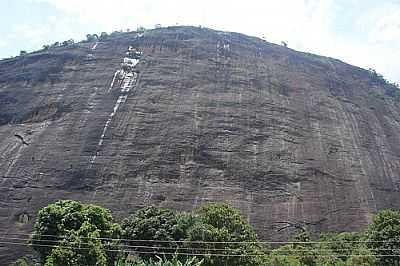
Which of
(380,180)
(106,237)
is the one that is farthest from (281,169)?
(106,237)

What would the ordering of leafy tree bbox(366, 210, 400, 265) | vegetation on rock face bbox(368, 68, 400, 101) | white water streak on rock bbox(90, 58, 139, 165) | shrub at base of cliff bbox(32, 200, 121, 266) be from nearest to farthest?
shrub at base of cliff bbox(32, 200, 121, 266) < leafy tree bbox(366, 210, 400, 265) < white water streak on rock bbox(90, 58, 139, 165) < vegetation on rock face bbox(368, 68, 400, 101)

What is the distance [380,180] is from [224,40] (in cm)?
2597

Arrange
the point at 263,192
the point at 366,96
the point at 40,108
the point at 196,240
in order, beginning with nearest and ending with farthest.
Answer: the point at 196,240 < the point at 263,192 < the point at 40,108 < the point at 366,96

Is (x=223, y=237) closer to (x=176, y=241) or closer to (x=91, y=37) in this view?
(x=176, y=241)

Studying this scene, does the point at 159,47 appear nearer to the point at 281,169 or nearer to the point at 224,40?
the point at 224,40

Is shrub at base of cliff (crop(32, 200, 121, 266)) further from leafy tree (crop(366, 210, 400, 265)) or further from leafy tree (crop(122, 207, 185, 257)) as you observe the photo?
leafy tree (crop(366, 210, 400, 265))

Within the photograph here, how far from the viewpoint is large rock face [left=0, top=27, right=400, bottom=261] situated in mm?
38562

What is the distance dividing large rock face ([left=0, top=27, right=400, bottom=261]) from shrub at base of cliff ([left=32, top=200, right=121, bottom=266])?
9679 mm

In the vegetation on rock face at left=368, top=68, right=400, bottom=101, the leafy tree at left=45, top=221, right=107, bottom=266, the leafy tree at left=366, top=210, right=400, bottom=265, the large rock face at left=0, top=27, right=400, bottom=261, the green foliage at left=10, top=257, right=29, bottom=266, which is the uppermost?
the vegetation on rock face at left=368, top=68, right=400, bottom=101

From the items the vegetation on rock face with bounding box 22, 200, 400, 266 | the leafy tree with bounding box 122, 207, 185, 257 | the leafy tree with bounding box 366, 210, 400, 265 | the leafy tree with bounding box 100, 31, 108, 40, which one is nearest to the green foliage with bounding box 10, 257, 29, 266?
the vegetation on rock face with bounding box 22, 200, 400, 266

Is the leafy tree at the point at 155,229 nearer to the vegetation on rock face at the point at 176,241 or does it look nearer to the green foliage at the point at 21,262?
the vegetation on rock face at the point at 176,241

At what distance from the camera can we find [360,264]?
81.5 ft

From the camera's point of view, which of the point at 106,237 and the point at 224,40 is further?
the point at 224,40

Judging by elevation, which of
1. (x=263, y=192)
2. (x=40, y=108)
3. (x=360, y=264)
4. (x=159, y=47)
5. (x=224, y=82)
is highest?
(x=159, y=47)
